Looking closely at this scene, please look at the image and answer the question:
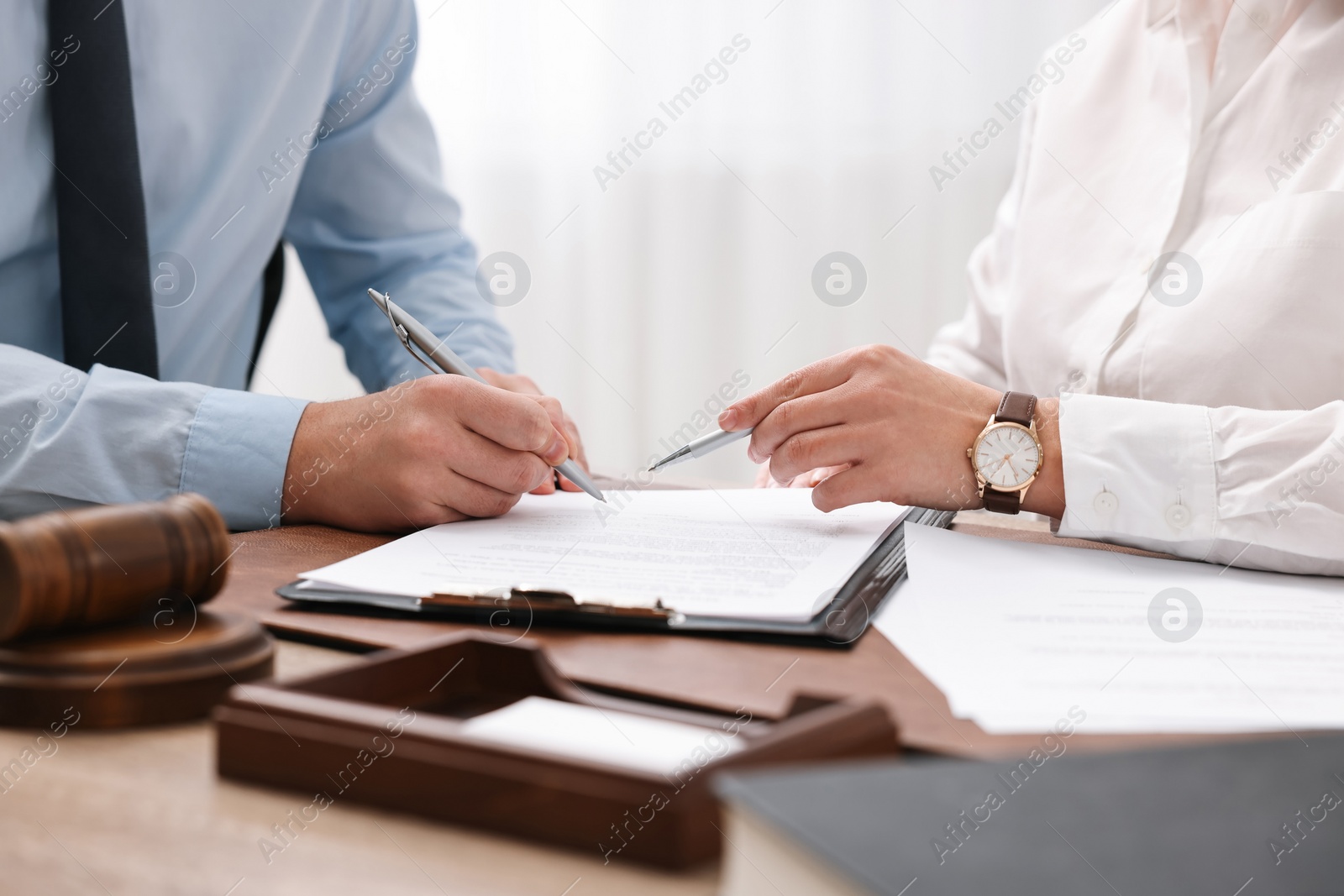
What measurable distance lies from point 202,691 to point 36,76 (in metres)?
0.80

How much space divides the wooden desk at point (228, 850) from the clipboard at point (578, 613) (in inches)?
8.3

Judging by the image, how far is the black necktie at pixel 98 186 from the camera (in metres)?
0.96

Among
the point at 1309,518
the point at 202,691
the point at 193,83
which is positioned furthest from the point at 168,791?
the point at 193,83

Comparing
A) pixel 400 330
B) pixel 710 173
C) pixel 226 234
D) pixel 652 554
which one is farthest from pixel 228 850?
pixel 710 173

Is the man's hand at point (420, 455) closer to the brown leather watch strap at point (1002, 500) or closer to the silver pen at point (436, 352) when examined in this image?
the silver pen at point (436, 352)

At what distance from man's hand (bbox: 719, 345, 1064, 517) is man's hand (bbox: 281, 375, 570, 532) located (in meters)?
0.19

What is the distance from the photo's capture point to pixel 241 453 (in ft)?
2.85

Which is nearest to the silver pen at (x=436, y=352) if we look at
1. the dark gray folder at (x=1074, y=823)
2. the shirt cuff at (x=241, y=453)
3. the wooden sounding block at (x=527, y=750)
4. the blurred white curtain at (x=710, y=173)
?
the shirt cuff at (x=241, y=453)

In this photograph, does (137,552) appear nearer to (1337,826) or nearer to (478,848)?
(478,848)

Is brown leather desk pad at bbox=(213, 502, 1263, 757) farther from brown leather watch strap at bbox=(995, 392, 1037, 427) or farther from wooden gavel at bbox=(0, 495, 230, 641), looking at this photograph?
brown leather watch strap at bbox=(995, 392, 1037, 427)

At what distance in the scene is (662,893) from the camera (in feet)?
1.09

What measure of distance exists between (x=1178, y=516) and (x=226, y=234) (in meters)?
1.08

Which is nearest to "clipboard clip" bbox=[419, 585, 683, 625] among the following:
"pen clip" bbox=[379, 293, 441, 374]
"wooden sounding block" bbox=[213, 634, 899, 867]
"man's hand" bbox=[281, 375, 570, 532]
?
"wooden sounding block" bbox=[213, 634, 899, 867]

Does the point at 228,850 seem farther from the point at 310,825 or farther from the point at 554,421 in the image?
the point at 554,421
